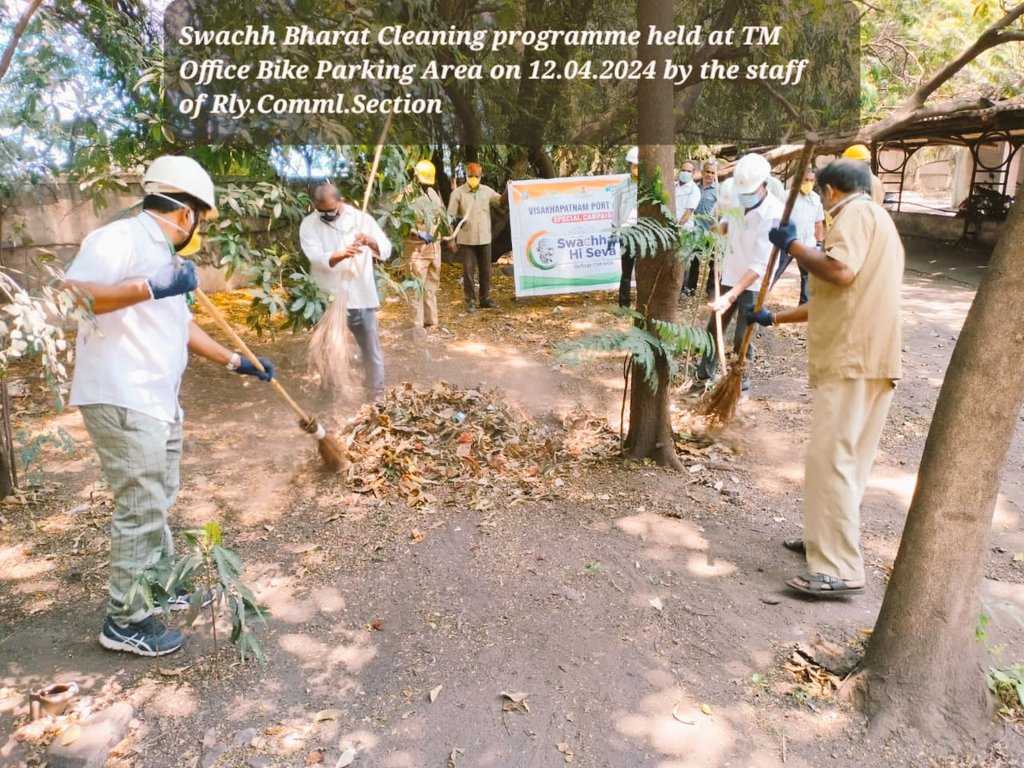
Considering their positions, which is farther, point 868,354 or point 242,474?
point 242,474

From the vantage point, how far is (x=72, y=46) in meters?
5.10

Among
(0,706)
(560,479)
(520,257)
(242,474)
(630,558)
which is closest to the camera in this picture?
(0,706)

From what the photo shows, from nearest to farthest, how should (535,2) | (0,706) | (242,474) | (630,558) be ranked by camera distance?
(0,706) < (630,558) < (242,474) < (535,2)

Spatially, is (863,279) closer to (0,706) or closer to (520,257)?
(0,706)

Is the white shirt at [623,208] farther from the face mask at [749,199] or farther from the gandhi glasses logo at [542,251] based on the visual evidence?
the gandhi glasses logo at [542,251]

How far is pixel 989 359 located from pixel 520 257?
7.43 m

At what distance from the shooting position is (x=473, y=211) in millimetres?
8773

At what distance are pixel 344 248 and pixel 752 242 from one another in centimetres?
311

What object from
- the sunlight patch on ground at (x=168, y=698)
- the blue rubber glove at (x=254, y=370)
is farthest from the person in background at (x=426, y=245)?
the sunlight patch on ground at (x=168, y=698)

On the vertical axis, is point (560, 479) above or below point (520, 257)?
below

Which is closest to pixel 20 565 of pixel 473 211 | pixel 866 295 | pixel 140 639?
pixel 140 639

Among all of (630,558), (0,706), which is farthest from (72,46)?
(630,558)

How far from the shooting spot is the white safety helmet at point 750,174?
488 centimetres

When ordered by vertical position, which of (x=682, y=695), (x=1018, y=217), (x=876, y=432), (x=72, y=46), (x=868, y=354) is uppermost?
(x=72, y=46)
